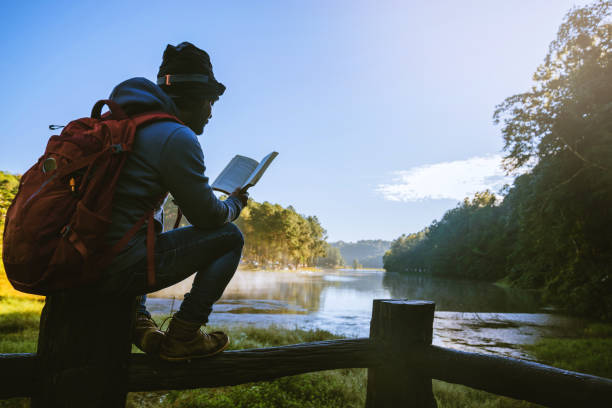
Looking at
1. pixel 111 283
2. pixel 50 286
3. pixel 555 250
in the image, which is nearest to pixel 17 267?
pixel 50 286

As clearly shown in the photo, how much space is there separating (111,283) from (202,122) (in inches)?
36.5

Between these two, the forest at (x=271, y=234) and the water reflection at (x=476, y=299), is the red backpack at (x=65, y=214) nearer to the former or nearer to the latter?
the water reflection at (x=476, y=299)

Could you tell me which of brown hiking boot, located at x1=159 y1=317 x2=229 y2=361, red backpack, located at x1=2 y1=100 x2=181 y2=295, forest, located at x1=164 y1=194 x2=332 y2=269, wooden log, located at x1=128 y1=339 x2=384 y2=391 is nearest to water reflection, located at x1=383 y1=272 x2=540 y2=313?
wooden log, located at x1=128 y1=339 x2=384 y2=391

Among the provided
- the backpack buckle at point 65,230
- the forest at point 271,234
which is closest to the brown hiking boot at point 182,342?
the backpack buckle at point 65,230

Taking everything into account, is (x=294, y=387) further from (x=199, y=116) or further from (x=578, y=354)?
(x=578, y=354)

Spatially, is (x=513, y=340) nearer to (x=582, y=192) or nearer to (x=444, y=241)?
(x=582, y=192)

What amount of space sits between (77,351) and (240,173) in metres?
1.09

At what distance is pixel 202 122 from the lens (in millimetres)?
1820

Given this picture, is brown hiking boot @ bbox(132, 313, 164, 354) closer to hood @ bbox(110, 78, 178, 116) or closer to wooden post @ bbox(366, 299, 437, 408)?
hood @ bbox(110, 78, 178, 116)

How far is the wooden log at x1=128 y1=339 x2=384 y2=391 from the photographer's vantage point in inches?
59.2

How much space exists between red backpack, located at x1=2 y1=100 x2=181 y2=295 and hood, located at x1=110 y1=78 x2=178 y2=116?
191 mm

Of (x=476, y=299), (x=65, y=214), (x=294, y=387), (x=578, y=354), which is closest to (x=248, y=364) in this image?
(x=65, y=214)

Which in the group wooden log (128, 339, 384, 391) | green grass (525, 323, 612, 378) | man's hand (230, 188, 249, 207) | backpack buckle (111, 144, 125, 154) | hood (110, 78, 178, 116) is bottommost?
green grass (525, 323, 612, 378)

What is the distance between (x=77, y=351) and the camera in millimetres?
1277
